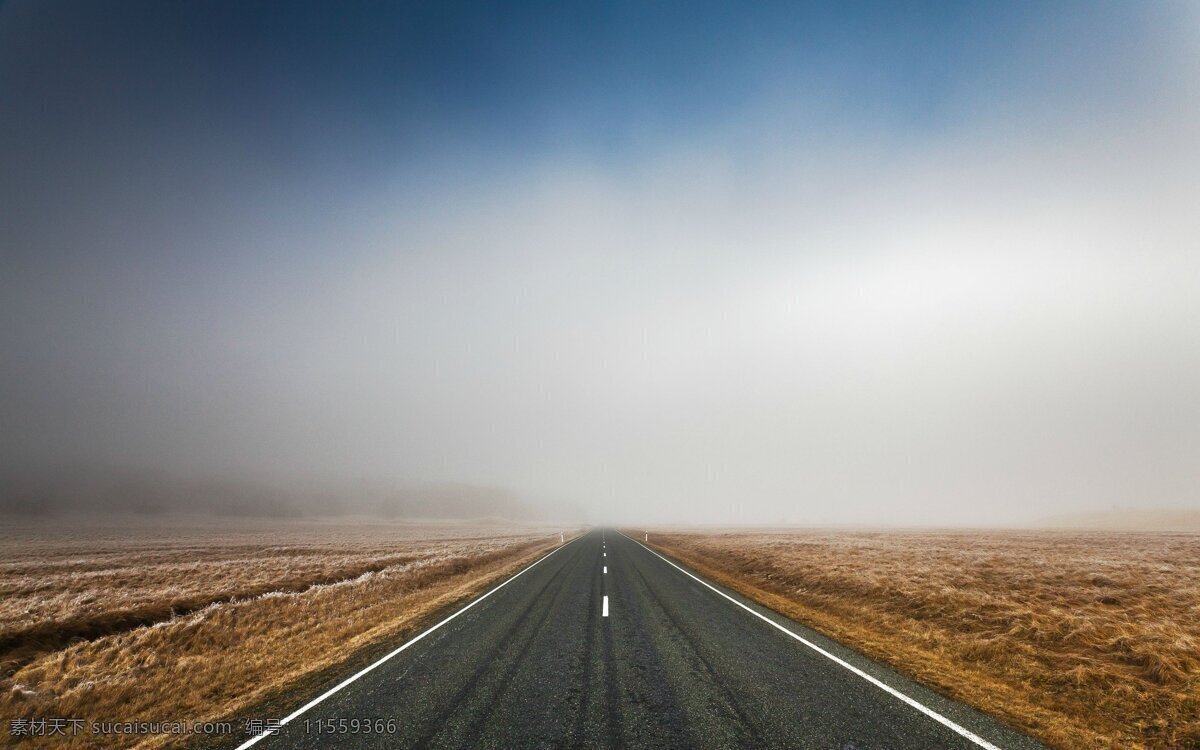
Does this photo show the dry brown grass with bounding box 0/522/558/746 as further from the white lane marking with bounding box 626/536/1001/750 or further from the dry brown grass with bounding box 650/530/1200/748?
the dry brown grass with bounding box 650/530/1200/748

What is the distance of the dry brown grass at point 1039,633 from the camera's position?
228 inches

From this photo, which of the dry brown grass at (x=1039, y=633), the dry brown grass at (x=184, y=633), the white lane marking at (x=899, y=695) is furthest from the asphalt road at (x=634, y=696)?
the dry brown grass at (x=184, y=633)

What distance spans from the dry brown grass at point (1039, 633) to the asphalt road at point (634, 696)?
44.1 inches

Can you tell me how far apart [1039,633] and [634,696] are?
8.75m

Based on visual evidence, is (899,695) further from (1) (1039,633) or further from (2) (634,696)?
(1) (1039,633)

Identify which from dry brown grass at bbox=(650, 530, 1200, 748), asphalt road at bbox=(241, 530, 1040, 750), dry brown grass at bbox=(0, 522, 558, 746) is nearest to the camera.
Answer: asphalt road at bbox=(241, 530, 1040, 750)

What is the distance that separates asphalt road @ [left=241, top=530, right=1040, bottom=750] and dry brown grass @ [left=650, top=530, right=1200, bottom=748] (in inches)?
44.1

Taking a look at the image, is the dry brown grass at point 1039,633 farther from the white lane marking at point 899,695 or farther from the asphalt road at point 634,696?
the asphalt road at point 634,696

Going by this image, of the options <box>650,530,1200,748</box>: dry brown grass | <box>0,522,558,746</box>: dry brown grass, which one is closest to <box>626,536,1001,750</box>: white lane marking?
<box>650,530,1200,748</box>: dry brown grass

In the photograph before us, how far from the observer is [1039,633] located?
8750mm

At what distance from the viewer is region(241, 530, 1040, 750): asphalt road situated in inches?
195

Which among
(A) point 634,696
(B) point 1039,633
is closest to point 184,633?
(A) point 634,696

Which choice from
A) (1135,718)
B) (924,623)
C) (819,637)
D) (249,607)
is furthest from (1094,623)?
(249,607)

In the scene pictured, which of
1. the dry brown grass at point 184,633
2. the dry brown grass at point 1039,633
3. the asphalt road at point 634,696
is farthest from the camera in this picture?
the dry brown grass at point 184,633
